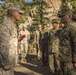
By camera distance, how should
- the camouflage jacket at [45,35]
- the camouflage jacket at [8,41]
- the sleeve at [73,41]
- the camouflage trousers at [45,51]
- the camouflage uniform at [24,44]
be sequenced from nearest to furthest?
the camouflage jacket at [8,41], the sleeve at [73,41], the camouflage jacket at [45,35], the camouflage trousers at [45,51], the camouflage uniform at [24,44]

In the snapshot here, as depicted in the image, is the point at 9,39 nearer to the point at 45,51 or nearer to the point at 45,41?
the point at 45,41

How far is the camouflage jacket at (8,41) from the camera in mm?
5199

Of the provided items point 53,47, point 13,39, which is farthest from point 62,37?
point 53,47

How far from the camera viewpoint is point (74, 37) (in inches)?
221

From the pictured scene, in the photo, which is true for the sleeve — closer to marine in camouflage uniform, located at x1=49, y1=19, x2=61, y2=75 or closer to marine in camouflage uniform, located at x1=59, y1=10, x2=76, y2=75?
marine in camouflage uniform, located at x1=59, y1=10, x2=76, y2=75

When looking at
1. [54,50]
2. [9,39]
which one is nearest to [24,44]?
[54,50]

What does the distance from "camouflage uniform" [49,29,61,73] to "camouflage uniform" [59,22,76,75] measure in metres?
3.22

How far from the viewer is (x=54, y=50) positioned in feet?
30.5

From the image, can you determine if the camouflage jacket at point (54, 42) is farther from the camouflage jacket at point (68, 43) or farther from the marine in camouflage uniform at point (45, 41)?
the camouflage jacket at point (68, 43)

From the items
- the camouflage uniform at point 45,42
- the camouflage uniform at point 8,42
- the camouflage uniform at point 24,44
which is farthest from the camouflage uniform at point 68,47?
the camouflage uniform at point 24,44

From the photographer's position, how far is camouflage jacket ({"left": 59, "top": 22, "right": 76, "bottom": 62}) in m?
5.65

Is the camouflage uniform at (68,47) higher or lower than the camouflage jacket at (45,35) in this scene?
lower

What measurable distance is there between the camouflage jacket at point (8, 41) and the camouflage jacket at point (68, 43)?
0.90 m

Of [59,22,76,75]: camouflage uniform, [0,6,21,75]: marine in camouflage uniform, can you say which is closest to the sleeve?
[59,22,76,75]: camouflage uniform
